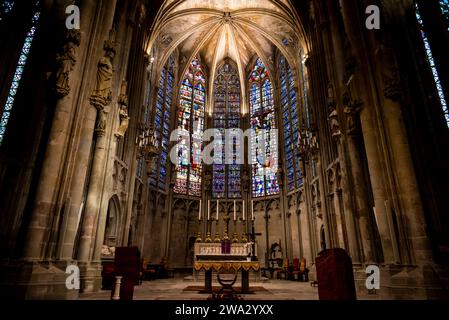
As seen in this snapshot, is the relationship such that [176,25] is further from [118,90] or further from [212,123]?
[118,90]

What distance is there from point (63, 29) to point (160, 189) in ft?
44.8

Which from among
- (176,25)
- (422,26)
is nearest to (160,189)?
(176,25)

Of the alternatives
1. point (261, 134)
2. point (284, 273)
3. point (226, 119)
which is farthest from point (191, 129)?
point (284, 273)

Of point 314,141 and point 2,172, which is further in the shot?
point 314,141

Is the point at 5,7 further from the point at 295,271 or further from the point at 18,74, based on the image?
the point at 295,271

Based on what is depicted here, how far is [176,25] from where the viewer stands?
73.6 feet

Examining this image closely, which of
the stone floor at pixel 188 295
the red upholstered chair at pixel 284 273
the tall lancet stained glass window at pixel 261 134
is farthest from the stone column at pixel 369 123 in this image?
the tall lancet stained glass window at pixel 261 134

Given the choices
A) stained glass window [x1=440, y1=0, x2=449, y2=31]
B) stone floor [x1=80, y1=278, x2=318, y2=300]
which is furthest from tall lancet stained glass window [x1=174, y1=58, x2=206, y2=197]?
stained glass window [x1=440, y1=0, x2=449, y2=31]

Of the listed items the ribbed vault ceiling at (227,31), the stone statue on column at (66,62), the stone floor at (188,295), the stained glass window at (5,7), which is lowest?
the stone floor at (188,295)

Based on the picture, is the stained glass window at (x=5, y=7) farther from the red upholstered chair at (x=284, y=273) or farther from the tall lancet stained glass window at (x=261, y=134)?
the red upholstered chair at (x=284, y=273)

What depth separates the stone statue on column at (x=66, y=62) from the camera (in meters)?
7.21

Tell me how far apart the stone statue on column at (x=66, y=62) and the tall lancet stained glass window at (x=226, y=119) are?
17.2m

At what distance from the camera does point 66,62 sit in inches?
290

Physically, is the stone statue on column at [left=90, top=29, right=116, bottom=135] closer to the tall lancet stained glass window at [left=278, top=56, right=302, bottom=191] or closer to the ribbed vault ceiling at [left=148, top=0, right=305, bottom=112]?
the ribbed vault ceiling at [left=148, top=0, right=305, bottom=112]
